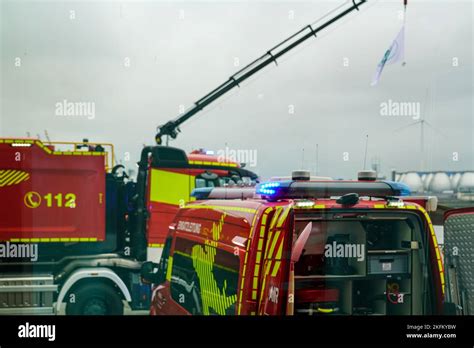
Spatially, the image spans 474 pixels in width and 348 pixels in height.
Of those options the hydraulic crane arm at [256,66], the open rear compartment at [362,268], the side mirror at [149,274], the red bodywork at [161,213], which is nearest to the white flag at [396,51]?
the hydraulic crane arm at [256,66]

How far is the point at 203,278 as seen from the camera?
3.53 metres

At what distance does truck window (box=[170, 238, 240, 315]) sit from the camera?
317 centimetres

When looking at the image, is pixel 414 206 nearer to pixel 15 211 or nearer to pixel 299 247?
pixel 299 247

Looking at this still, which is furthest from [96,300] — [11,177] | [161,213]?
[161,213]

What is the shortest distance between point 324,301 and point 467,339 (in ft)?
2.79

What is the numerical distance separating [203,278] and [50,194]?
206 centimetres

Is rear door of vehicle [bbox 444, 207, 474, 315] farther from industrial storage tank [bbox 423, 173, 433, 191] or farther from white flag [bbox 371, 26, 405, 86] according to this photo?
white flag [bbox 371, 26, 405, 86]

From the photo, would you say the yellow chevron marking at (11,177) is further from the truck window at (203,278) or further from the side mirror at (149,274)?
the truck window at (203,278)

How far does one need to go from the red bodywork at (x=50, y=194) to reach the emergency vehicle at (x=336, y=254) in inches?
72.2

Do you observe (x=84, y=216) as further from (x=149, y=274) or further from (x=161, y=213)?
(x=149, y=274)

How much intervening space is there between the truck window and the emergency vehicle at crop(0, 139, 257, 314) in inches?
22.0

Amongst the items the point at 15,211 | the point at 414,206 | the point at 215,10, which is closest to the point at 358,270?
the point at 414,206

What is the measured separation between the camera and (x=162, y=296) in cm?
423

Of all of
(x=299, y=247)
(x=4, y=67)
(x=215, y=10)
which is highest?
(x=215, y=10)
